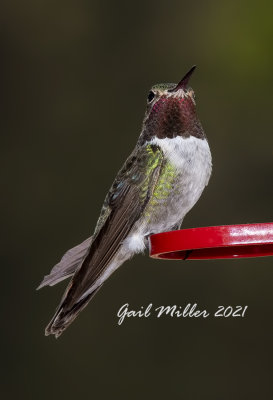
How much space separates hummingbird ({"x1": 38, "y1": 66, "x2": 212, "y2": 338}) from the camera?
328cm

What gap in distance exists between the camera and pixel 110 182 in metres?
7.09

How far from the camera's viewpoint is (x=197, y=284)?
690 cm

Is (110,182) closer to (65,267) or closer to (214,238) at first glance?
(65,267)

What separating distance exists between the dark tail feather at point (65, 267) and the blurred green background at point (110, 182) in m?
2.90

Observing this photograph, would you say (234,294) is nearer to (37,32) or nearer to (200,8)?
(200,8)

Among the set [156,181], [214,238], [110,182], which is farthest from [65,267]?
[110,182]

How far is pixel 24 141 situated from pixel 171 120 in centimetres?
404

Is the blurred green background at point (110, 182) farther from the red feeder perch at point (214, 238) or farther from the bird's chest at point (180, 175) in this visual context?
the red feeder perch at point (214, 238)

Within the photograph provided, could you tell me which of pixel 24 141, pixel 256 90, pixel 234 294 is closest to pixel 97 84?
pixel 24 141

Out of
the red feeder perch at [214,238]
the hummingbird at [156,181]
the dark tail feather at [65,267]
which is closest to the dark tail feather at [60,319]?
the hummingbird at [156,181]

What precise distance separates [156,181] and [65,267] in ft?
1.63

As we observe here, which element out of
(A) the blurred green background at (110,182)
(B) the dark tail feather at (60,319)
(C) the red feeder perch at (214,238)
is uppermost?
(A) the blurred green background at (110,182)

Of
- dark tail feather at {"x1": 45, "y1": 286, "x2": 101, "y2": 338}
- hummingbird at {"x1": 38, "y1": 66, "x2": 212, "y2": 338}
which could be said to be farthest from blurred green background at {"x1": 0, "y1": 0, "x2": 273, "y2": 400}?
dark tail feather at {"x1": 45, "y1": 286, "x2": 101, "y2": 338}

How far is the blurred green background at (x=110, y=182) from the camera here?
6.48 meters
